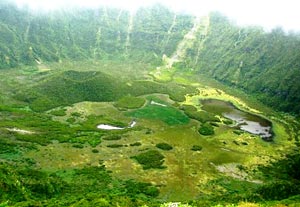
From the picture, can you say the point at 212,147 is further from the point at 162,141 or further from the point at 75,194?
the point at 75,194

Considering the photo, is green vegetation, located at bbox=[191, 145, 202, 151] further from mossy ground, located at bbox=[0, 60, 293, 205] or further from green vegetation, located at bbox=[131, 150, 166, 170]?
green vegetation, located at bbox=[131, 150, 166, 170]

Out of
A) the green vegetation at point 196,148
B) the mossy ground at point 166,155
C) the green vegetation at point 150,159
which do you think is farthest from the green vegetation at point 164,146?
the green vegetation at point 196,148

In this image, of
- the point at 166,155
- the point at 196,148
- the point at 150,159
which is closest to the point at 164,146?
the point at 166,155

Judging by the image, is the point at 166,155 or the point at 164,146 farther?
the point at 164,146

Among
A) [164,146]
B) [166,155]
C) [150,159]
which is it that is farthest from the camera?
[164,146]

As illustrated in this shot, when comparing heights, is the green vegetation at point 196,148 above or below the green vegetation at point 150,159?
below

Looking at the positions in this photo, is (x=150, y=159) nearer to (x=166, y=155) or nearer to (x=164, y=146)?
(x=166, y=155)

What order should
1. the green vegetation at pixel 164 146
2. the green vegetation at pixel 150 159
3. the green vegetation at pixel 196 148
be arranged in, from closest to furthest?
A: the green vegetation at pixel 150 159, the green vegetation at pixel 164 146, the green vegetation at pixel 196 148

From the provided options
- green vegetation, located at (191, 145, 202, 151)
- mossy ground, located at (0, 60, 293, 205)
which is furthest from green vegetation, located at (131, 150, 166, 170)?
green vegetation, located at (191, 145, 202, 151)

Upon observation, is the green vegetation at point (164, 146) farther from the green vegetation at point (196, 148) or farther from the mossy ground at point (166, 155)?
the green vegetation at point (196, 148)
